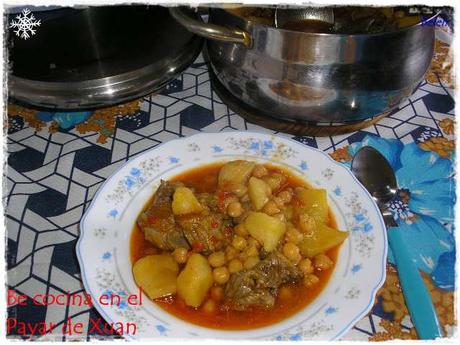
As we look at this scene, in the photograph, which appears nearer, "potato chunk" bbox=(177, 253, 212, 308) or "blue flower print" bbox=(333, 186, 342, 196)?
"potato chunk" bbox=(177, 253, 212, 308)

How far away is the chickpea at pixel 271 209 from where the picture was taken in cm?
165

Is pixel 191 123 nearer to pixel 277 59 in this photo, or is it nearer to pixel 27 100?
pixel 277 59

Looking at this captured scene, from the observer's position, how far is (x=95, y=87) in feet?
7.15

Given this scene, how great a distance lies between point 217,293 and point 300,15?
124 centimetres

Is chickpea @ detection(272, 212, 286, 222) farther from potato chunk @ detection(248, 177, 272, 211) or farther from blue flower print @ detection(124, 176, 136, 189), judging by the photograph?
blue flower print @ detection(124, 176, 136, 189)

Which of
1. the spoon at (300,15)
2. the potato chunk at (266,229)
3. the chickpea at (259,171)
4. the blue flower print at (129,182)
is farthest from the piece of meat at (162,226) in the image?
the spoon at (300,15)

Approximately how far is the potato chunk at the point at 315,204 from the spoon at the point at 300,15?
2.53 ft

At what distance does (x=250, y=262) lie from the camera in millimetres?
1552

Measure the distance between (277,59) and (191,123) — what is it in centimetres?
63

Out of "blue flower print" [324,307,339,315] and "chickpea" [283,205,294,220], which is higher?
"chickpea" [283,205,294,220]

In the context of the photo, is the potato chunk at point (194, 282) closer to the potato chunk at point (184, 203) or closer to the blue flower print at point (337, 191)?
the potato chunk at point (184, 203)

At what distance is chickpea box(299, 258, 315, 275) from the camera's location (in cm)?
154

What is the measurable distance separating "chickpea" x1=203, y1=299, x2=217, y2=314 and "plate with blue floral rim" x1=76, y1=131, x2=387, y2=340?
0.08 meters

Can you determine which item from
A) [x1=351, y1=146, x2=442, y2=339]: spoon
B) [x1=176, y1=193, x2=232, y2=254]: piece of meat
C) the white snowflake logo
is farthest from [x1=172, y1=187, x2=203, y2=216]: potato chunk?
the white snowflake logo
